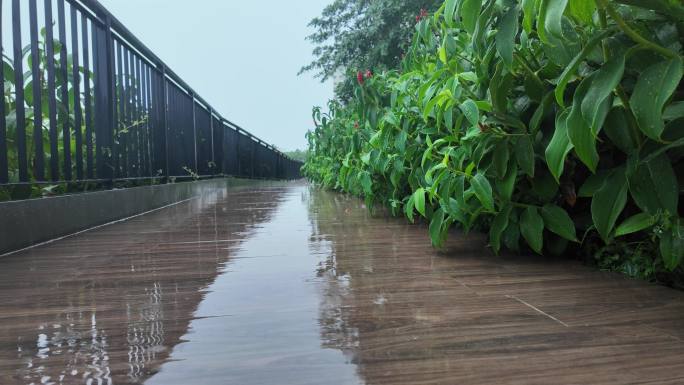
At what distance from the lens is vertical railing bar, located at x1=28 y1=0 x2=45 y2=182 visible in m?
2.71

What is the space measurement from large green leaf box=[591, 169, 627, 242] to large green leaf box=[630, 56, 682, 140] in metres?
0.33

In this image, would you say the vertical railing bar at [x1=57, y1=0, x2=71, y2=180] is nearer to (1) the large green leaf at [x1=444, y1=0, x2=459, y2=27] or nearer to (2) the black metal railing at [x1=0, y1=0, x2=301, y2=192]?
(2) the black metal railing at [x1=0, y1=0, x2=301, y2=192]

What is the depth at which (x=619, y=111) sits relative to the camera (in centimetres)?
131

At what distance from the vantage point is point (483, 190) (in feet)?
5.77

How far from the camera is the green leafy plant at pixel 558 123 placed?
1.11 meters

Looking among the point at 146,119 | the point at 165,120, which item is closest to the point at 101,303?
the point at 146,119

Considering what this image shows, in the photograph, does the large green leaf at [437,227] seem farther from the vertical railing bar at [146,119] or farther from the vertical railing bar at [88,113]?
the vertical railing bar at [146,119]

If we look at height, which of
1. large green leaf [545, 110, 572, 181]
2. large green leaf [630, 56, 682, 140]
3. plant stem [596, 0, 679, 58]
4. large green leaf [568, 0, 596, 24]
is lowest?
large green leaf [545, 110, 572, 181]

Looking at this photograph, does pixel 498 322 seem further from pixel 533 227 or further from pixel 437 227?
pixel 437 227

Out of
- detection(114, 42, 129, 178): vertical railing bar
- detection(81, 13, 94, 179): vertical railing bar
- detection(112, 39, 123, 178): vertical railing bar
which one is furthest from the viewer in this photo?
detection(114, 42, 129, 178): vertical railing bar

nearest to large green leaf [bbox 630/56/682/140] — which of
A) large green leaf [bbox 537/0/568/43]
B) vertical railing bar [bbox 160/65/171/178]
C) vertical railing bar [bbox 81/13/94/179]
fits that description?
large green leaf [bbox 537/0/568/43]

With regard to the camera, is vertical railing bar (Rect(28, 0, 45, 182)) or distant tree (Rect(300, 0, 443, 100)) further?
distant tree (Rect(300, 0, 443, 100))

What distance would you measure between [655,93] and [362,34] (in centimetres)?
1283

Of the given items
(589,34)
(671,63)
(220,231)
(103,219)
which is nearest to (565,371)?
(671,63)
